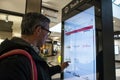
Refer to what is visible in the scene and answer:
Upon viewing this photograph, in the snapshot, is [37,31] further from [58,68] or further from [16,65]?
[58,68]

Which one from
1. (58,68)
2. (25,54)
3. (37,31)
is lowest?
(58,68)

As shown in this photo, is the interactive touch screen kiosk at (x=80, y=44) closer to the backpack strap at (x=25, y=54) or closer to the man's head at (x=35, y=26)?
the man's head at (x=35, y=26)

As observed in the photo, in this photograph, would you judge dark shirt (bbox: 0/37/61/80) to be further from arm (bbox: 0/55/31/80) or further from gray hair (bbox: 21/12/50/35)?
gray hair (bbox: 21/12/50/35)

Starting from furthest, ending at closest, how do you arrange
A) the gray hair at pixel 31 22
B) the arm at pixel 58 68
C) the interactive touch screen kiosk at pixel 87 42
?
the arm at pixel 58 68, the gray hair at pixel 31 22, the interactive touch screen kiosk at pixel 87 42

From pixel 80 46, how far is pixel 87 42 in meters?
0.12

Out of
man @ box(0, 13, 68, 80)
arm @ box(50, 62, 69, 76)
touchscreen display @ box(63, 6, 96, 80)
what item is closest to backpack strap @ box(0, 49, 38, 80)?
man @ box(0, 13, 68, 80)

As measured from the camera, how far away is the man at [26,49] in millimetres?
845

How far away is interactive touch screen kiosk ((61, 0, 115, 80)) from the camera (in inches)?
41.0

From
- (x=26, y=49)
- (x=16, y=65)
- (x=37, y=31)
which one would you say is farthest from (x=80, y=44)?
(x=16, y=65)

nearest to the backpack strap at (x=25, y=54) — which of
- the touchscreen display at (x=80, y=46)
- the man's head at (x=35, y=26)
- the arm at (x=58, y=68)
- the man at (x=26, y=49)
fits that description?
the man at (x=26, y=49)

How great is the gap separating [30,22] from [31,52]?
10.7 inches

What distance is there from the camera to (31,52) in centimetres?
100

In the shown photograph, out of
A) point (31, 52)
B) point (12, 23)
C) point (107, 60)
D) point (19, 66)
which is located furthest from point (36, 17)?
point (12, 23)

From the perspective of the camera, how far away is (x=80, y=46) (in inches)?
50.6
